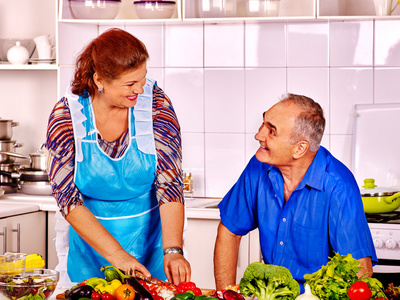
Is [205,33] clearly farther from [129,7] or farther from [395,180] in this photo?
[395,180]

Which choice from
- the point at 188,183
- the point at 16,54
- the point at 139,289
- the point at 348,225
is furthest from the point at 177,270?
the point at 16,54

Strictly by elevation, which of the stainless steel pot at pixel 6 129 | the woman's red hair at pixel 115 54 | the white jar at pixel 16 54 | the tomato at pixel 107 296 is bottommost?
the tomato at pixel 107 296

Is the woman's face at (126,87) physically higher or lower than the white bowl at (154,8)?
lower

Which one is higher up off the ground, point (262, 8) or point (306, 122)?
point (262, 8)

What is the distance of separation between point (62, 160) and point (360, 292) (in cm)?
103

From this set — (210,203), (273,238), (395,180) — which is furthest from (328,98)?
(273,238)

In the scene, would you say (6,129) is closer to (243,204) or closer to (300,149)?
(243,204)

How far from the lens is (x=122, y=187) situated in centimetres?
210

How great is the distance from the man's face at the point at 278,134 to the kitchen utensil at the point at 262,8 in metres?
1.21

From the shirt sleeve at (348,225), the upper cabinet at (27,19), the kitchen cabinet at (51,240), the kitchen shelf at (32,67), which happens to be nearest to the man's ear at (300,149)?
the shirt sleeve at (348,225)

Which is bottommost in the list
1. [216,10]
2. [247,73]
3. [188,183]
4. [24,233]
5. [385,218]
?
[24,233]

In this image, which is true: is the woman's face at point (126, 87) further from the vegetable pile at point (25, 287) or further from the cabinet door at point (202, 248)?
the cabinet door at point (202, 248)

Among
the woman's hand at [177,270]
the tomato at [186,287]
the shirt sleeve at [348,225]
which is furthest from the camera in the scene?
the shirt sleeve at [348,225]

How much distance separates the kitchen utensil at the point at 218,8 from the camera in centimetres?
309
